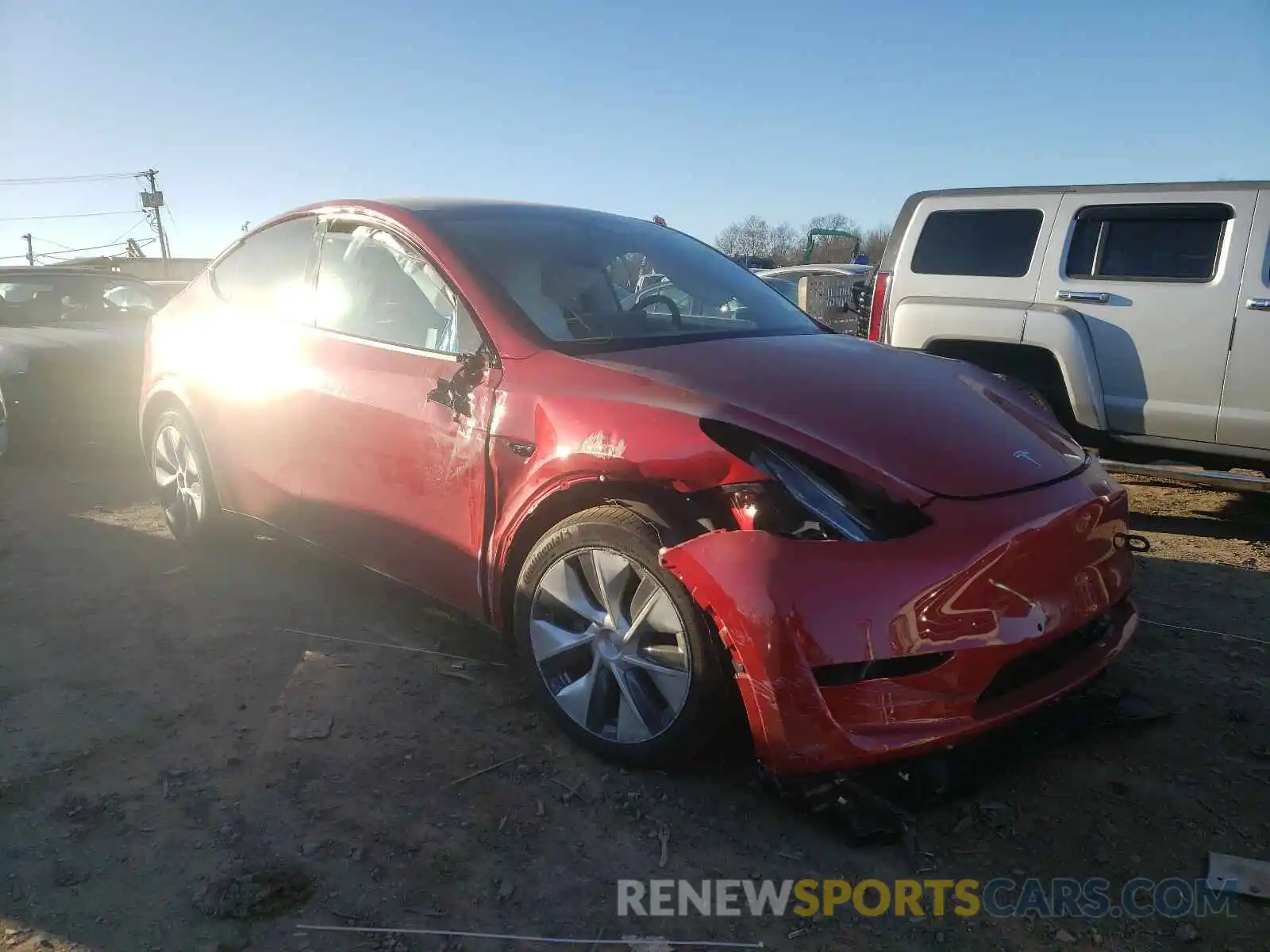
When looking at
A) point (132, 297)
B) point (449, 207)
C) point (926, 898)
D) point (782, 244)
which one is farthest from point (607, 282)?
point (782, 244)

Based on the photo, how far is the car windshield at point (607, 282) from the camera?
3191 millimetres

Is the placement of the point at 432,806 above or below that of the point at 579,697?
below

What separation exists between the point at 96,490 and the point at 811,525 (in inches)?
224

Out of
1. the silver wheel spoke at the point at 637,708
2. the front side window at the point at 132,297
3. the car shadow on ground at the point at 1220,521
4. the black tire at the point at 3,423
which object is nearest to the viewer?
the silver wheel spoke at the point at 637,708

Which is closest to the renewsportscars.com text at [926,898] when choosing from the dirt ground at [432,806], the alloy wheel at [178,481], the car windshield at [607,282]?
the dirt ground at [432,806]

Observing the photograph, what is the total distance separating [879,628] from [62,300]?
26.2ft

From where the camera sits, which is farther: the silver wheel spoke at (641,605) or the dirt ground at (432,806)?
the silver wheel spoke at (641,605)

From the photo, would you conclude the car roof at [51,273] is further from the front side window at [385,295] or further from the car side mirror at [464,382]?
the car side mirror at [464,382]

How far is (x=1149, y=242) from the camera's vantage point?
5.43 metres

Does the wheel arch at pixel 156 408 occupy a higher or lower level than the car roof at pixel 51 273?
lower

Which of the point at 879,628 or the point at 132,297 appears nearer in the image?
the point at 879,628

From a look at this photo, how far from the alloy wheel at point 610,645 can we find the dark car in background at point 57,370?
5654 millimetres

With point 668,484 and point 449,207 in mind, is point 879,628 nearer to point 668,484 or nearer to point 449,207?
point 668,484

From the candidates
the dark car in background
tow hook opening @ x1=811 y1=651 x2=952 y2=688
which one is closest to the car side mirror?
tow hook opening @ x1=811 y1=651 x2=952 y2=688
